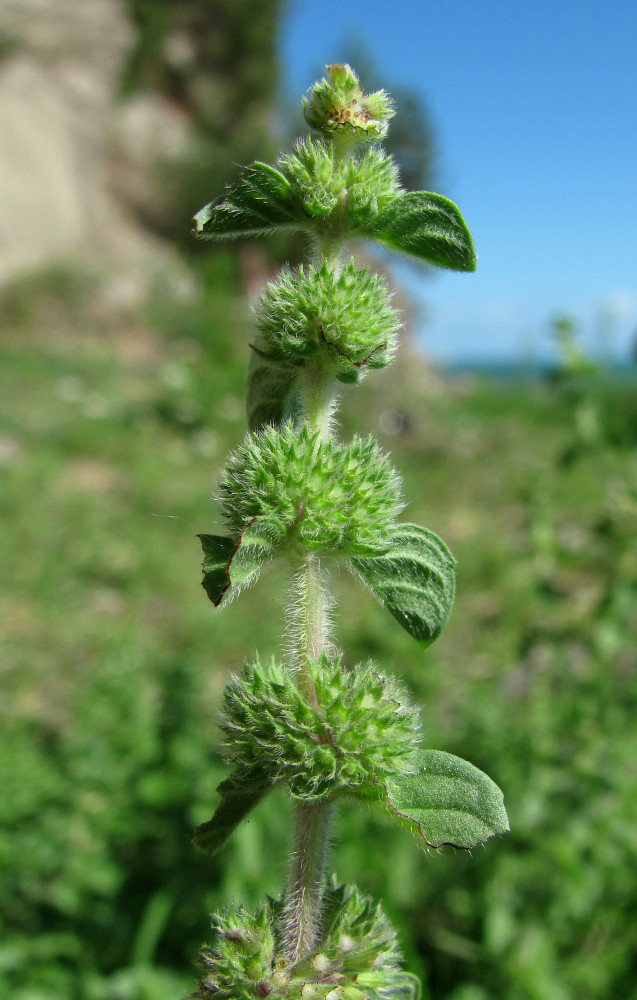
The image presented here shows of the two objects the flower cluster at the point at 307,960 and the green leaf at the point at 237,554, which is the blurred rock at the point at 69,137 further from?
the flower cluster at the point at 307,960

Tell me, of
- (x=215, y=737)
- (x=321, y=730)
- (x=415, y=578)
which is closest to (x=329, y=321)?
(x=415, y=578)

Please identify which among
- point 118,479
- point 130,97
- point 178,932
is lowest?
point 178,932

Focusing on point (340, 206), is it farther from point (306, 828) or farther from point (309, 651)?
point (306, 828)

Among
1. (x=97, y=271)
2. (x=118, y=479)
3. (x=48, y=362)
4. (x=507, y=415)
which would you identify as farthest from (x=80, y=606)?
(x=97, y=271)

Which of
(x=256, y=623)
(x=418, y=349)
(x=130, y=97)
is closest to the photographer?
(x=256, y=623)

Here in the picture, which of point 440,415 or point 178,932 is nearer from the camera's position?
point 178,932

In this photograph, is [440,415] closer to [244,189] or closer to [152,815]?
[152,815]

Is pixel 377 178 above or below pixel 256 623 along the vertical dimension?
below
